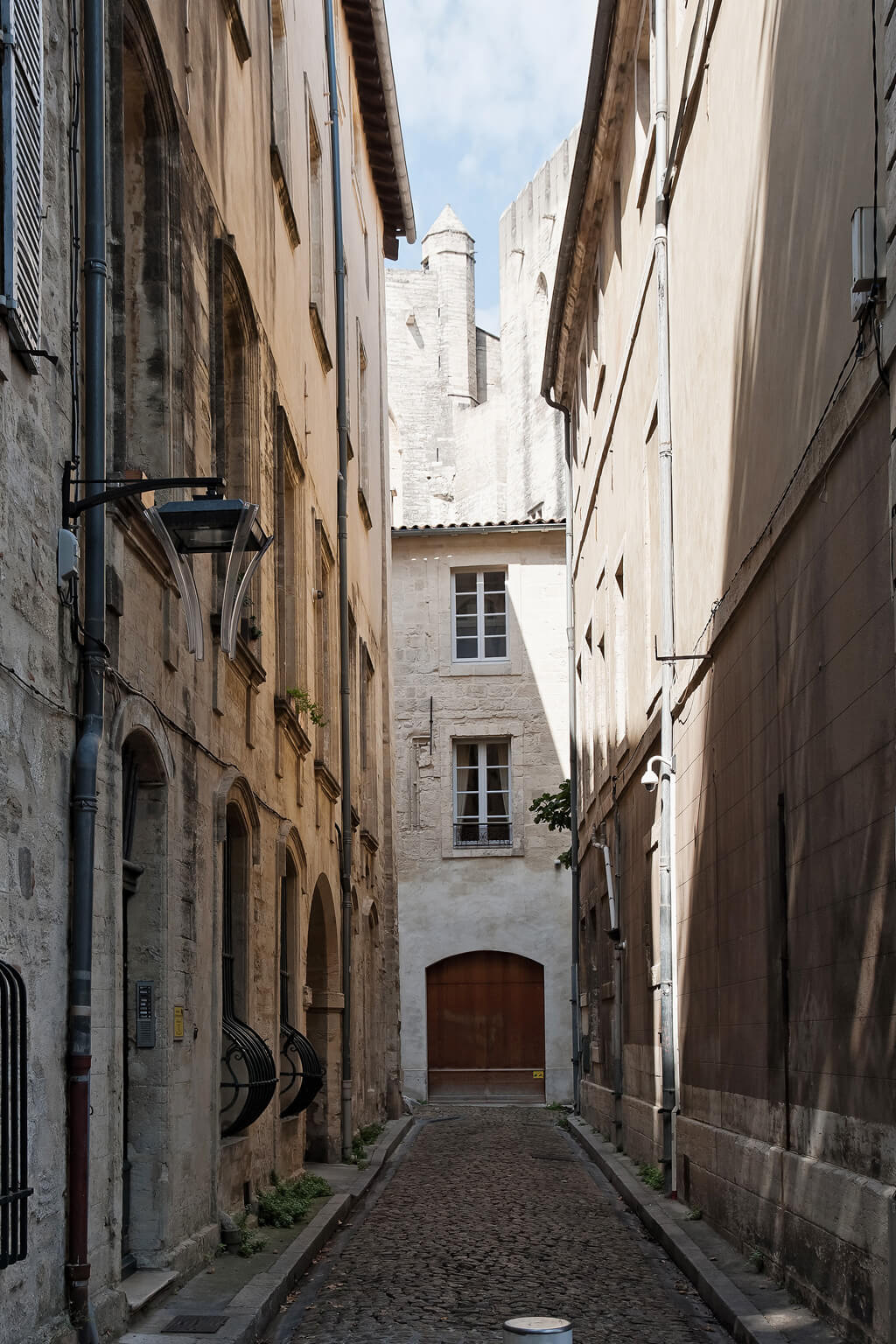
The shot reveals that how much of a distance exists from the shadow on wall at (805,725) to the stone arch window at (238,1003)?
2833 millimetres

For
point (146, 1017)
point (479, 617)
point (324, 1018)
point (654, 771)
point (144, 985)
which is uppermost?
point (479, 617)

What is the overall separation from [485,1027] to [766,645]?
21.1 meters

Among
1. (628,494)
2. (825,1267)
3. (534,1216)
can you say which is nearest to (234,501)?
(825,1267)

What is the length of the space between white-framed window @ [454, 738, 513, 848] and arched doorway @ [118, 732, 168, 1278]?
21.2 m

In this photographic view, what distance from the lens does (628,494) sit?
671 inches

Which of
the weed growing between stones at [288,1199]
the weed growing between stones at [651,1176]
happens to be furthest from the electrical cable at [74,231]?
the weed growing between stones at [651,1176]

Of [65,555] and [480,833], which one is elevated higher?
[65,555]

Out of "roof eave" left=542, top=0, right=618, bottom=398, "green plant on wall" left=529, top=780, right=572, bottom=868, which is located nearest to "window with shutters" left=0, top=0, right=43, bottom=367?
"roof eave" left=542, top=0, right=618, bottom=398

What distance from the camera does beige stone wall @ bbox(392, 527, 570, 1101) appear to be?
29.2 metres

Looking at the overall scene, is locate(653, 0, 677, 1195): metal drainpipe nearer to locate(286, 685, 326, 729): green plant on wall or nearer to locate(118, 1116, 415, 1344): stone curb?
locate(118, 1116, 415, 1344): stone curb

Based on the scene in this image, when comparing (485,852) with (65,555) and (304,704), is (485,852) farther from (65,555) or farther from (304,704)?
(65,555)

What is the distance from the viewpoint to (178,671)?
8898 mm

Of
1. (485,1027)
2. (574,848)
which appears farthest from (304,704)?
(485,1027)

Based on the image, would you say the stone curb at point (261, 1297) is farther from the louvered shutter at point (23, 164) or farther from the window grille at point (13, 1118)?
the louvered shutter at point (23, 164)
